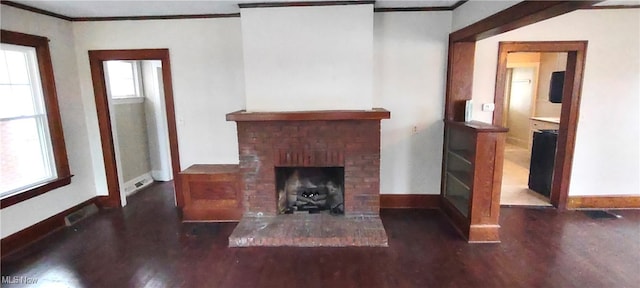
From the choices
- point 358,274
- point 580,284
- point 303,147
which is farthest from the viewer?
point 303,147

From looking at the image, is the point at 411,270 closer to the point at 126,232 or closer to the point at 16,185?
the point at 126,232

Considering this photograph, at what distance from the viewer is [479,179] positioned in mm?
3006

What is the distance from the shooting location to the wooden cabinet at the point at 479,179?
2928 millimetres

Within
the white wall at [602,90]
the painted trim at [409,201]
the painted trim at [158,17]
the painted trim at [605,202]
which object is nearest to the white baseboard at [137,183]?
the painted trim at [158,17]

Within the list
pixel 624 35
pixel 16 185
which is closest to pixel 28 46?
pixel 16 185

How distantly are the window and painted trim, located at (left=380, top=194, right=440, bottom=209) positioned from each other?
4.06 meters

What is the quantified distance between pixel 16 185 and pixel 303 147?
2.87 m

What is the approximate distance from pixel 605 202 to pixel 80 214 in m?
6.29

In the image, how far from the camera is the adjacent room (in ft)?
9.21

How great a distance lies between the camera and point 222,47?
3.72 metres

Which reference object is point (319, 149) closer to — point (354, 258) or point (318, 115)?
point (318, 115)

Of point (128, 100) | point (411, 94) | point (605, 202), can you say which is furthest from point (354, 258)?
point (128, 100)

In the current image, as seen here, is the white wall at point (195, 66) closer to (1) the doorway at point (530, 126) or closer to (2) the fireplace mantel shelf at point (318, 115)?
(2) the fireplace mantel shelf at point (318, 115)

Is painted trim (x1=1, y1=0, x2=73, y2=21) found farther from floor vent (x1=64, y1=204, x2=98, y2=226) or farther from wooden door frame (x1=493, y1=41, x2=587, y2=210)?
wooden door frame (x1=493, y1=41, x2=587, y2=210)
